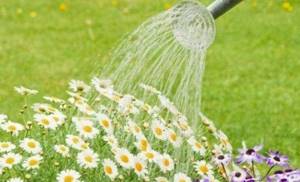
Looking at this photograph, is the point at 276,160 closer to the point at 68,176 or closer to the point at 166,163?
the point at 166,163

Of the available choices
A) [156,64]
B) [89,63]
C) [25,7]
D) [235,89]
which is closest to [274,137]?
[235,89]

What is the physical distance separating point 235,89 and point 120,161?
373cm

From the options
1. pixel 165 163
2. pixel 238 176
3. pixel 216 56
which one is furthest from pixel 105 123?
pixel 216 56

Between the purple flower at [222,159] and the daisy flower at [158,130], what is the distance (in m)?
0.20

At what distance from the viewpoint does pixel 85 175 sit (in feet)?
7.81

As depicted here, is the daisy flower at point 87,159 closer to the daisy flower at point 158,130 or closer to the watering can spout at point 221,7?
the daisy flower at point 158,130

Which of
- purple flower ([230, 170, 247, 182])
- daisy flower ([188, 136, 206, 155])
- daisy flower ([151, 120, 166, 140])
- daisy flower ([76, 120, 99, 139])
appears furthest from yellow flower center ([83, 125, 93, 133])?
purple flower ([230, 170, 247, 182])

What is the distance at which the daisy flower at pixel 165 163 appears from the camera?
245cm

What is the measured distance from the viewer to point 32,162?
2.32 meters

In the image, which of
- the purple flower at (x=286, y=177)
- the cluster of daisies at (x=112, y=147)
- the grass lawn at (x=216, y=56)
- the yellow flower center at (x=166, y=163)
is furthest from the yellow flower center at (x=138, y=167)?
the grass lawn at (x=216, y=56)

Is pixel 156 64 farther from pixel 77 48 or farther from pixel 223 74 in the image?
pixel 77 48

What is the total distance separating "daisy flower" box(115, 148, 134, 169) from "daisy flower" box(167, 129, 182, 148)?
0.63 feet

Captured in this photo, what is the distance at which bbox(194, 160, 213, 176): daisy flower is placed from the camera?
2535 millimetres

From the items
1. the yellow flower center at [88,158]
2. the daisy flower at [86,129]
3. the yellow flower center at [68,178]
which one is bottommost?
the yellow flower center at [68,178]
